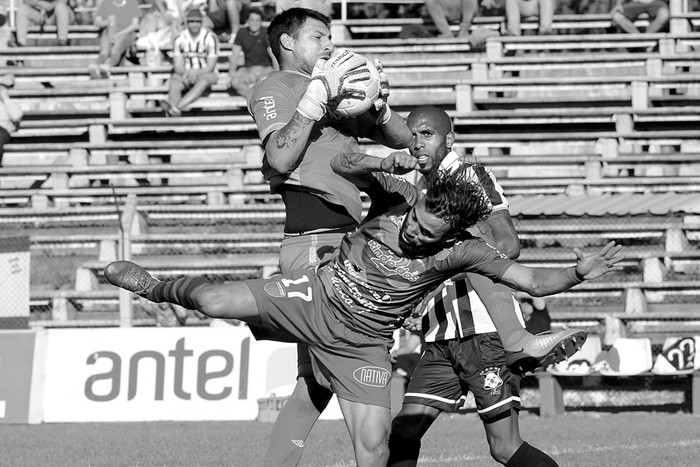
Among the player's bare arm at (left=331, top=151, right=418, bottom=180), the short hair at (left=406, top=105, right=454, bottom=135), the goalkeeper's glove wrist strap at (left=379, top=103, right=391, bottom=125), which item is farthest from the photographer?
the short hair at (left=406, top=105, right=454, bottom=135)

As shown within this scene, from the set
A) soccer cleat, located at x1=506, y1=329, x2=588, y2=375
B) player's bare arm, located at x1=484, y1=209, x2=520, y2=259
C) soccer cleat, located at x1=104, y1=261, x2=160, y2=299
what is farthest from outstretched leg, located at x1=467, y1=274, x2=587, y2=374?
soccer cleat, located at x1=104, y1=261, x2=160, y2=299

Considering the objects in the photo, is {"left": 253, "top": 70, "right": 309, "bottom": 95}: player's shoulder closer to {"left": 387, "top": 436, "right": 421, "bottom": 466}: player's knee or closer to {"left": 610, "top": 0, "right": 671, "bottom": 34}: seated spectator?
{"left": 387, "top": 436, "right": 421, "bottom": 466}: player's knee

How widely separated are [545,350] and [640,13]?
14.4 m

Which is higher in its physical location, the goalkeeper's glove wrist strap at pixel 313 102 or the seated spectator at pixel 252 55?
the seated spectator at pixel 252 55

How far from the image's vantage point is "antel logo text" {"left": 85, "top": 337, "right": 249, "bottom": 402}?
1217cm

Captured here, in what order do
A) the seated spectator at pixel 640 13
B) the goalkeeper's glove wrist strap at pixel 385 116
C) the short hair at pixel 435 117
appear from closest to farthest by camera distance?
the goalkeeper's glove wrist strap at pixel 385 116 → the short hair at pixel 435 117 → the seated spectator at pixel 640 13

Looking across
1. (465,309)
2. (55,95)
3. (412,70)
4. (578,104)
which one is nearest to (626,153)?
(578,104)

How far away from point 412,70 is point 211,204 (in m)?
4.32

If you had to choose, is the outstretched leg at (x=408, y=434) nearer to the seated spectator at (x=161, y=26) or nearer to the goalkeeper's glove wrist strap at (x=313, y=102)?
the goalkeeper's glove wrist strap at (x=313, y=102)

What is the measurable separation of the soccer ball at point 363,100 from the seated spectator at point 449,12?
13.8m

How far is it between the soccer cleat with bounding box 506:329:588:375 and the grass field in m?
2.51

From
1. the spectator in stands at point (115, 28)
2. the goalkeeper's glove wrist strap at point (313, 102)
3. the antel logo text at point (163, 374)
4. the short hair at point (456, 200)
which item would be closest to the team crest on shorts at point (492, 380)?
the short hair at point (456, 200)

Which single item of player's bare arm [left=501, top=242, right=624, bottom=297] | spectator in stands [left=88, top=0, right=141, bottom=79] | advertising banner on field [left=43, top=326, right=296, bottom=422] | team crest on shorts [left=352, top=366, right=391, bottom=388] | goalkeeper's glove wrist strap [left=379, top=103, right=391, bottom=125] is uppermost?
spectator in stands [left=88, top=0, right=141, bottom=79]

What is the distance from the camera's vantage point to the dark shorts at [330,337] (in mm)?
5227
